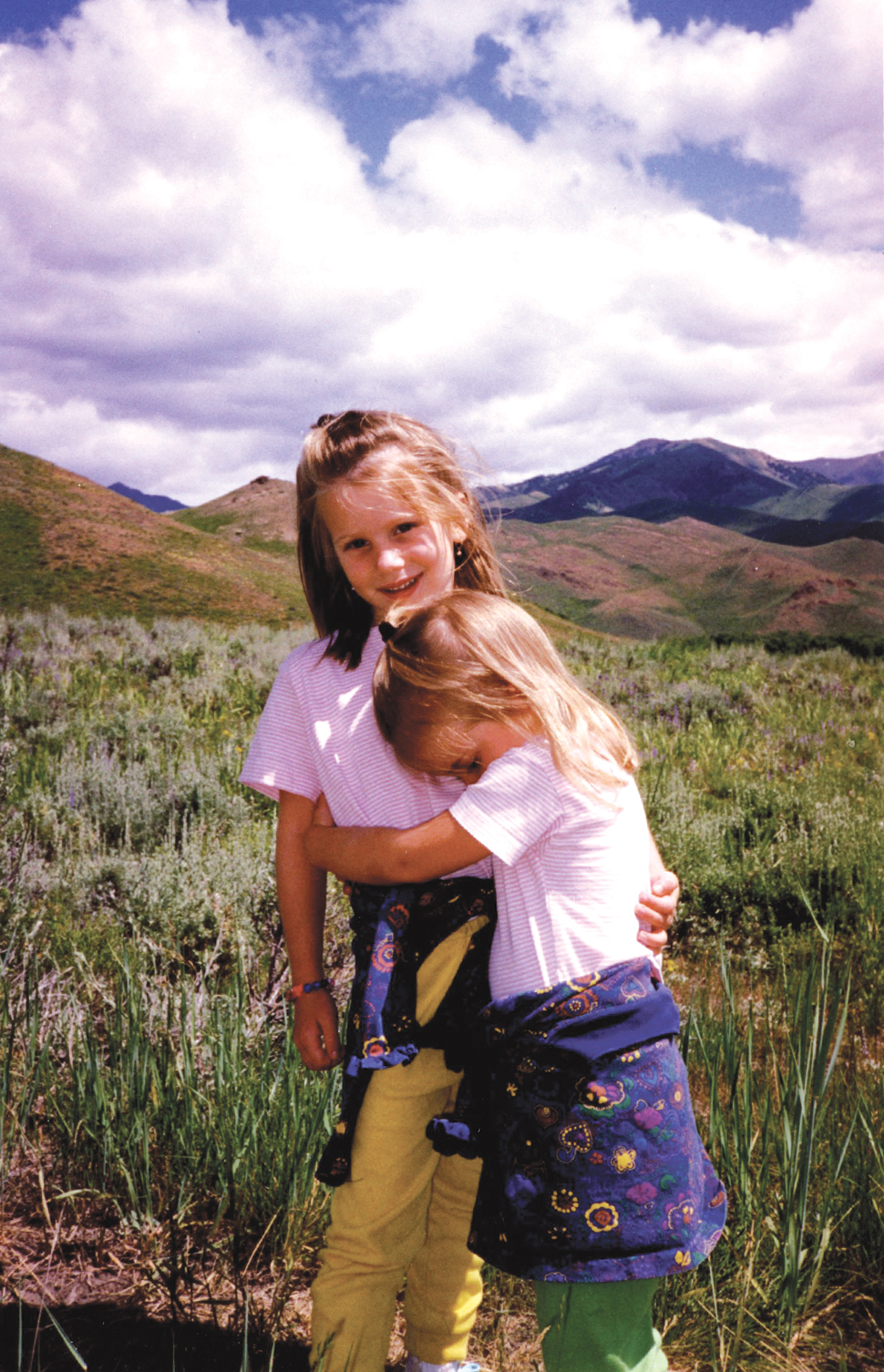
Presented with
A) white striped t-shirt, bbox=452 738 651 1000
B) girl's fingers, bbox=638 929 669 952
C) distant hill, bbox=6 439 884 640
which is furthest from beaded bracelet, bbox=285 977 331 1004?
distant hill, bbox=6 439 884 640

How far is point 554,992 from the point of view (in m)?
1.35

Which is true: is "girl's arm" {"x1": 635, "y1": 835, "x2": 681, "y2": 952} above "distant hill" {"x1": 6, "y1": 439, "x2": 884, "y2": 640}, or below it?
below

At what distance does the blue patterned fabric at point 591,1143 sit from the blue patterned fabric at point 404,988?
0.16 m

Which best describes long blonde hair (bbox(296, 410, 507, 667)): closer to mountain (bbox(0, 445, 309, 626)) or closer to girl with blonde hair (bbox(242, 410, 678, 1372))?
girl with blonde hair (bbox(242, 410, 678, 1372))

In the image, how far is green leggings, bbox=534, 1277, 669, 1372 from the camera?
1.30 meters

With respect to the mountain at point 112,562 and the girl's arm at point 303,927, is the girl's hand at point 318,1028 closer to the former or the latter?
the girl's arm at point 303,927

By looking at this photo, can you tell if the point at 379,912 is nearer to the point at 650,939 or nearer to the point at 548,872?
the point at 548,872

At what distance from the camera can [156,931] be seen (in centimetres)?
316

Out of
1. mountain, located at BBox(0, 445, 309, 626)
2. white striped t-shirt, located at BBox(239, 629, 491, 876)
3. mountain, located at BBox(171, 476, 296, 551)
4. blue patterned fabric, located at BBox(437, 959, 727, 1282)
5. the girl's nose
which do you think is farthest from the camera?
mountain, located at BBox(171, 476, 296, 551)

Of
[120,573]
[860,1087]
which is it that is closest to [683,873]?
[860,1087]

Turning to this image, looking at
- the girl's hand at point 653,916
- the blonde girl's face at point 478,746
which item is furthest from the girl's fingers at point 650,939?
the blonde girl's face at point 478,746

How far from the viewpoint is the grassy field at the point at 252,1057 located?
180 centimetres

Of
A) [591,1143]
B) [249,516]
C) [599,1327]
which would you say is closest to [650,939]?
[591,1143]

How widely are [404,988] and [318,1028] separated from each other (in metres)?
0.34
